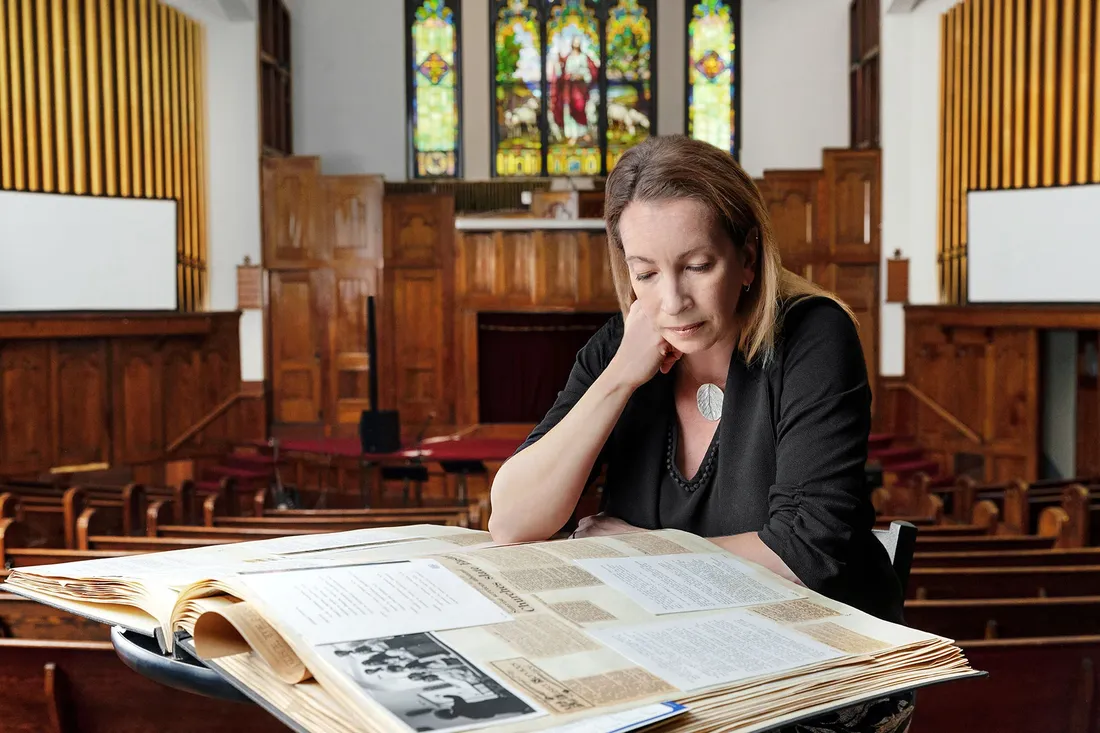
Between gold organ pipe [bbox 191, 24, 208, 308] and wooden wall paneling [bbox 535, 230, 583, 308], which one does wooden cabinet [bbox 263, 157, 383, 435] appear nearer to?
gold organ pipe [bbox 191, 24, 208, 308]

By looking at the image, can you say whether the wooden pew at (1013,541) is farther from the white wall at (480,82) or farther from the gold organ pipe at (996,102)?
the white wall at (480,82)

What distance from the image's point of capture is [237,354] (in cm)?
1106

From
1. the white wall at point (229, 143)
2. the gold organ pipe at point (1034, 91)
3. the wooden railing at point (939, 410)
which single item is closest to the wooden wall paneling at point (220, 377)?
the white wall at point (229, 143)

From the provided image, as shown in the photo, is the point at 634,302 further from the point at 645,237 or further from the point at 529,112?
the point at 529,112

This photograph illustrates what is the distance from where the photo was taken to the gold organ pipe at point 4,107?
8477mm

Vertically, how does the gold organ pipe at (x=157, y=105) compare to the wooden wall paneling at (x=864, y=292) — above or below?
above

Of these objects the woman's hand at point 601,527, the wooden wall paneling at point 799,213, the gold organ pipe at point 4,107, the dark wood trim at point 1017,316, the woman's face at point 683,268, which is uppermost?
the gold organ pipe at point 4,107

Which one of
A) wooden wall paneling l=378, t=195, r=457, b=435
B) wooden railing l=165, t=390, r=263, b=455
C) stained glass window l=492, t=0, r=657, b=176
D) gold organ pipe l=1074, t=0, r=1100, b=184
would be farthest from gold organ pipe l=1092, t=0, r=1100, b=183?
wooden railing l=165, t=390, r=263, b=455

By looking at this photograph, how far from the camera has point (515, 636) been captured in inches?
40.5

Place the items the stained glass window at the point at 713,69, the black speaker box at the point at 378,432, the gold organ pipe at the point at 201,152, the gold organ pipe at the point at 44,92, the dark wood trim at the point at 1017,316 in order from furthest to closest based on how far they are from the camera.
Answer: the stained glass window at the point at 713,69
the gold organ pipe at the point at 201,152
the black speaker box at the point at 378,432
the gold organ pipe at the point at 44,92
the dark wood trim at the point at 1017,316

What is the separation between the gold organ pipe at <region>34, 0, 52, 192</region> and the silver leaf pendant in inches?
336

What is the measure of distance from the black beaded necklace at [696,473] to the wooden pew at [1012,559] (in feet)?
7.03

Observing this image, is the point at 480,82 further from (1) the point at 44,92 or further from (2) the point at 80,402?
(2) the point at 80,402

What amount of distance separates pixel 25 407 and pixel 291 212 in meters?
3.55
